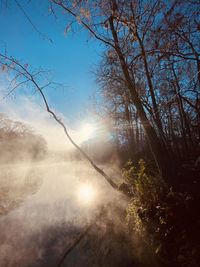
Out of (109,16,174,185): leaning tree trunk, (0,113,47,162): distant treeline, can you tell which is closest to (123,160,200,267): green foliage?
(109,16,174,185): leaning tree trunk

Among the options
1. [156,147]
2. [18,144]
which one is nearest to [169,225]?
[156,147]

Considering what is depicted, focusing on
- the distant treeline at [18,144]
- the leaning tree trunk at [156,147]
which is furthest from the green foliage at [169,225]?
the distant treeline at [18,144]

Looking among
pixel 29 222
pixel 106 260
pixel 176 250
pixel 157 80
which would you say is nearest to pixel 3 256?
pixel 29 222

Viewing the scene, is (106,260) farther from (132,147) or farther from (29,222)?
(132,147)

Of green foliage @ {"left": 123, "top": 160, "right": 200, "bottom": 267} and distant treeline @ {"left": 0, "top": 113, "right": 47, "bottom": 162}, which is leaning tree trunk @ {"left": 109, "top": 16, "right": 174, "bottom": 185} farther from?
distant treeline @ {"left": 0, "top": 113, "right": 47, "bottom": 162}

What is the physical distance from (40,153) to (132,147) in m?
34.9

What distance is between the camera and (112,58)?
8.30 metres

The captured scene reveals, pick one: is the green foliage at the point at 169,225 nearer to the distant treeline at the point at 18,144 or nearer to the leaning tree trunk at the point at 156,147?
the leaning tree trunk at the point at 156,147

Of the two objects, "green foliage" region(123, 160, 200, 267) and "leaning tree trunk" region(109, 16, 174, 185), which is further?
"leaning tree trunk" region(109, 16, 174, 185)

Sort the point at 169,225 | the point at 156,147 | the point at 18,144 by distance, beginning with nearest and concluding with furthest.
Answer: the point at 169,225
the point at 156,147
the point at 18,144

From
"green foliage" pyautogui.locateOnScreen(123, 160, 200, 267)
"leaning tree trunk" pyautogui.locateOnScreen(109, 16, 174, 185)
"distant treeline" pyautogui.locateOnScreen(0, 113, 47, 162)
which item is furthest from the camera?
"distant treeline" pyautogui.locateOnScreen(0, 113, 47, 162)

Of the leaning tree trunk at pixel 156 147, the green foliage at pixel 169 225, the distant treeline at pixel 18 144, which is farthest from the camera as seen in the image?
the distant treeline at pixel 18 144

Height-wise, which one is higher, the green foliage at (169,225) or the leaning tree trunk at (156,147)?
the leaning tree trunk at (156,147)

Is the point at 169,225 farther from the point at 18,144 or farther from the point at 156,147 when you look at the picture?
the point at 18,144
